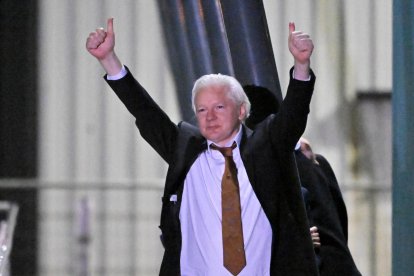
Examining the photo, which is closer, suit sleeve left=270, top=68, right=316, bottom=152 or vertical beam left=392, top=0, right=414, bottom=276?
suit sleeve left=270, top=68, right=316, bottom=152

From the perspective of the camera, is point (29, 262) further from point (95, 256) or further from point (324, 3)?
point (324, 3)

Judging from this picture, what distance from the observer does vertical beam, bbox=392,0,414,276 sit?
4.73 m

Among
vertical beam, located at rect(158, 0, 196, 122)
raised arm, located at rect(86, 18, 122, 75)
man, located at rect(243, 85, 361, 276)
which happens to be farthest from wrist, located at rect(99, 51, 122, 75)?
vertical beam, located at rect(158, 0, 196, 122)

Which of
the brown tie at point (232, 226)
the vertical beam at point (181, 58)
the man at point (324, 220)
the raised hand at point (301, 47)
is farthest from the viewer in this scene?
the vertical beam at point (181, 58)

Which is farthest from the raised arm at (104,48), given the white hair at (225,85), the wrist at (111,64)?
the white hair at (225,85)

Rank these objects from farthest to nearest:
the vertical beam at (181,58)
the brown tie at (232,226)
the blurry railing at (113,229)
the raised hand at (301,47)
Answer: the blurry railing at (113,229) → the vertical beam at (181,58) → the brown tie at (232,226) → the raised hand at (301,47)

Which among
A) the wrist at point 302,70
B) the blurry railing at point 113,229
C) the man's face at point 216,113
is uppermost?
the wrist at point 302,70

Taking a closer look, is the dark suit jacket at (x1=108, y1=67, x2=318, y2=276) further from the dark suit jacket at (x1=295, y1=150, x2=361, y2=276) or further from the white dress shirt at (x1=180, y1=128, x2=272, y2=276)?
the dark suit jacket at (x1=295, y1=150, x2=361, y2=276)

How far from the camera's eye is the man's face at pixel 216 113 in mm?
4062

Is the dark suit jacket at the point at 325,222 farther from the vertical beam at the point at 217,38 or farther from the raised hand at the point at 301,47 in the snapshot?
the raised hand at the point at 301,47

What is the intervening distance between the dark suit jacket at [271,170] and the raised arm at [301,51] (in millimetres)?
33

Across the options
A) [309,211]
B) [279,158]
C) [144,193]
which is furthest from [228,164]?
[144,193]

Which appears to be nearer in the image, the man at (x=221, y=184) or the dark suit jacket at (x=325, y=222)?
the man at (x=221, y=184)

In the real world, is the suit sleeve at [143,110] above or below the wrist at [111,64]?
below
